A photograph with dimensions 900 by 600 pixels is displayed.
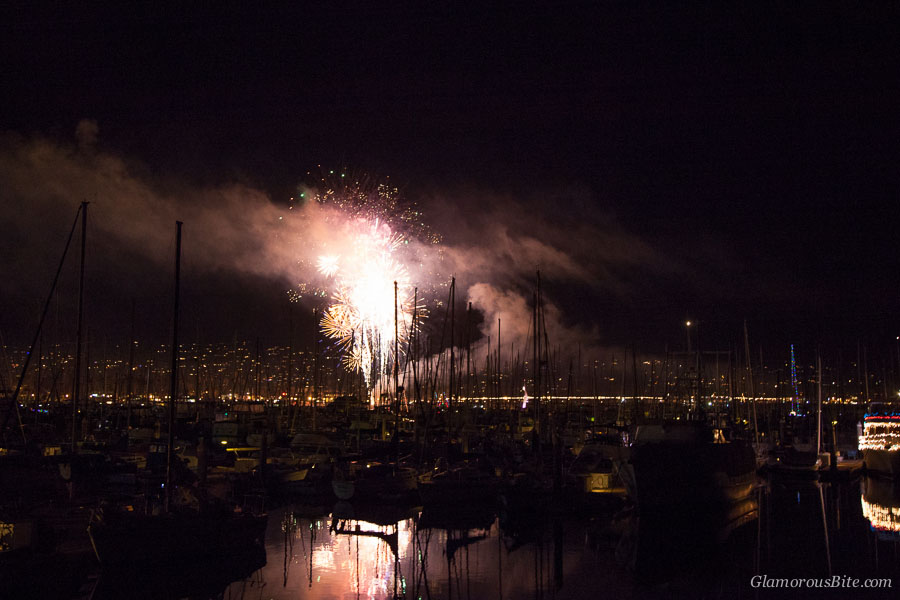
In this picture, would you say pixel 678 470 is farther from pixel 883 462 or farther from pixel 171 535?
pixel 883 462

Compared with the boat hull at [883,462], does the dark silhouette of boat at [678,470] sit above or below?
above

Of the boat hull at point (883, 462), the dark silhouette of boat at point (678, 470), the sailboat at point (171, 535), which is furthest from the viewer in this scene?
the boat hull at point (883, 462)

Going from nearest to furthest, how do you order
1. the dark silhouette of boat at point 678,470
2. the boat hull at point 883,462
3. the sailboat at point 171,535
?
the sailboat at point 171,535
the dark silhouette of boat at point 678,470
the boat hull at point 883,462

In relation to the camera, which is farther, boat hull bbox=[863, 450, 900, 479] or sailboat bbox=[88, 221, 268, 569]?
boat hull bbox=[863, 450, 900, 479]

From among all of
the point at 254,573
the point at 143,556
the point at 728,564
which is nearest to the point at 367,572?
the point at 254,573

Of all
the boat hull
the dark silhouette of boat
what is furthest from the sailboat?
the boat hull

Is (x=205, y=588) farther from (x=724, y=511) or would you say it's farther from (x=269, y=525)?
(x=724, y=511)

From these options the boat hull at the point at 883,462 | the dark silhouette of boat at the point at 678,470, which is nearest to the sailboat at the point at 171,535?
the dark silhouette of boat at the point at 678,470

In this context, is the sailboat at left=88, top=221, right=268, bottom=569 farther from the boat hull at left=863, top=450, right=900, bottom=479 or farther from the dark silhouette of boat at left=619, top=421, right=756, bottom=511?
the boat hull at left=863, top=450, right=900, bottom=479

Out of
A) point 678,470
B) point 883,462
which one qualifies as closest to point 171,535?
point 678,470

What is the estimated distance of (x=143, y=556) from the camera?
24.0m

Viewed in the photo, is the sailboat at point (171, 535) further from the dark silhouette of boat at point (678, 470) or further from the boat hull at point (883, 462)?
the boat hull at point (883, 462)

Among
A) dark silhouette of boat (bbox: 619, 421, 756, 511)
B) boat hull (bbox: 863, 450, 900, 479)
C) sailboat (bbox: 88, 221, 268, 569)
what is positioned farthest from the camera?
boat hull (bbox: 863, 450, 900, 479)

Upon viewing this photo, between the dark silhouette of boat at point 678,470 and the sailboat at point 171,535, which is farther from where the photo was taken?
the dark silhouette of boat at point 678,470
